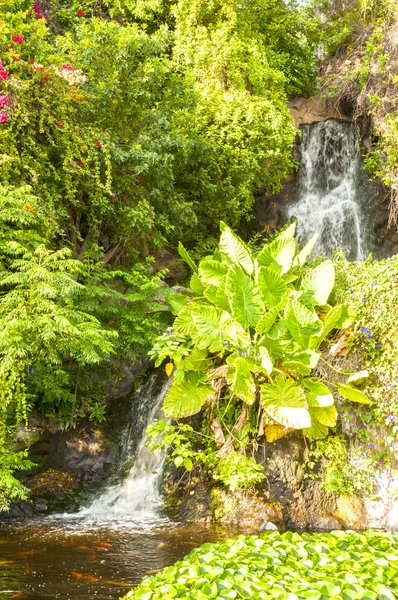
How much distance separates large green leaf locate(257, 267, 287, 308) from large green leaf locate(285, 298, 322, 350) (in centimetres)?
29

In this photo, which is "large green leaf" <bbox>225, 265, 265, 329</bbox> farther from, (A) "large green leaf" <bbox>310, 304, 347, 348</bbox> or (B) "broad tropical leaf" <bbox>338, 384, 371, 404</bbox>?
(B) "broad tropical leaf" <bbox>338, 384, 371, 404</bbox>

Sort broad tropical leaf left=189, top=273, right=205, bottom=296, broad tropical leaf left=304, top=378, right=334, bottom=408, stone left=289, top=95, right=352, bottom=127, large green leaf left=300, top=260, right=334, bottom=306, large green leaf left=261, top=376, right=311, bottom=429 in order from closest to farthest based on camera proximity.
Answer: large green leaf left=261, top=376, right=311, bottom=429
broad tropical leaf left=304, top=378, right=334, bottom=408
large green leaf left=300, top=260, right=334, bottom=306
broad tropical leaf left=189, top=273, right=205, bottom=296
stone left=289, top=95, right=352, bottom=127

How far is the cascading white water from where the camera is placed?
10990mm

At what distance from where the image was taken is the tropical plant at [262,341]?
16.7ft

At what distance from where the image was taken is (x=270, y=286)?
5480mm

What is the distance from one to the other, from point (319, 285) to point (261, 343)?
Result: 101cm

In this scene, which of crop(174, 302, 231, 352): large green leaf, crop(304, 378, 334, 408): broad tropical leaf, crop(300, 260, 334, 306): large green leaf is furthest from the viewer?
crop(300, 260, 334, 306): large green leaf

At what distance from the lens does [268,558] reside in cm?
288

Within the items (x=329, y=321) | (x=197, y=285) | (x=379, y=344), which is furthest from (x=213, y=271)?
(x=379, y=344)

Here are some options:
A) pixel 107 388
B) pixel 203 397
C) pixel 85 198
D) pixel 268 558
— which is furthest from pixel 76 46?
pixel 268 558

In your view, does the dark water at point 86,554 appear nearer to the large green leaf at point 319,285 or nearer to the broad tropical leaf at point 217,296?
the broad tropical leaf at point 217,296

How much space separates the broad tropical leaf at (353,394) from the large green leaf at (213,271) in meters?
1.81

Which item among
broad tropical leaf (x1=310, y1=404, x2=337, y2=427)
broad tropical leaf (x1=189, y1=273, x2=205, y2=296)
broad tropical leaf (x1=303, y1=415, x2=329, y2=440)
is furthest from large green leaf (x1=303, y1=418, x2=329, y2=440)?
broad tropical leaf (x1=189, y1=273, x2=205, y2=296)

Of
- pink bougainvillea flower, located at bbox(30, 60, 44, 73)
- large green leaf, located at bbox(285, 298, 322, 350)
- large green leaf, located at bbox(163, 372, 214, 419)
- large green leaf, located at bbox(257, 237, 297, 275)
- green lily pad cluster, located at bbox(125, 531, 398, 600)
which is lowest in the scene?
green lily pad cluster, located at bbox(125, 531, 398, 600)
